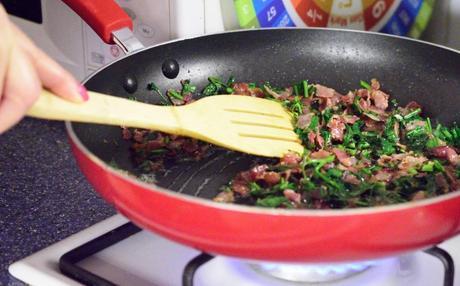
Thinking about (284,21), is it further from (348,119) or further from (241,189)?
(241,189)

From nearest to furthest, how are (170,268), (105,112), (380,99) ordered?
(105,112) < (170,268) < (380,99)

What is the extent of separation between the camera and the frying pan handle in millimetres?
948

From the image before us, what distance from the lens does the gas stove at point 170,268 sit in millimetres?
780

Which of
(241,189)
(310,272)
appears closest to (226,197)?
(241,189)

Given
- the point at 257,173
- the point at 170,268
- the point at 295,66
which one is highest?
the point at 295,66

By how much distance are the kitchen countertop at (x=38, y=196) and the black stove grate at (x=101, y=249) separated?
78 mm

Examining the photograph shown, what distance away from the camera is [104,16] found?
3.11ft

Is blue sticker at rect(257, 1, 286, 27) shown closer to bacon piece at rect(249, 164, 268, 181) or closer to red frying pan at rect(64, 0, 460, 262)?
red frying pan at rect(64, 0, 460, 262)

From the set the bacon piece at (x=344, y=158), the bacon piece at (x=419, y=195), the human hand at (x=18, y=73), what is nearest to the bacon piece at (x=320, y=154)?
the bacon piece at (x=344, y=158)

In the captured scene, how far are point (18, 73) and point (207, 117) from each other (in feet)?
0.97

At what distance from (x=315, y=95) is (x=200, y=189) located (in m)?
0.26

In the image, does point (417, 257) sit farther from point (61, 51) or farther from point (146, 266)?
point (61, 51)

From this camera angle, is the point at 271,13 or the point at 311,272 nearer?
the point at 311,272

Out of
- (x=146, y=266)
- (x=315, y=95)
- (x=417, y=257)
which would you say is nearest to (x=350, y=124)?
(x=315, y=95)
